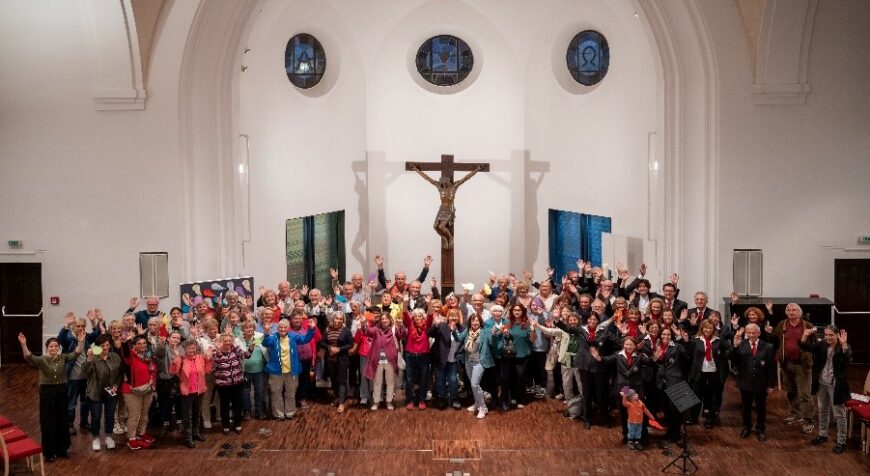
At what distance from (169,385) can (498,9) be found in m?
11.4

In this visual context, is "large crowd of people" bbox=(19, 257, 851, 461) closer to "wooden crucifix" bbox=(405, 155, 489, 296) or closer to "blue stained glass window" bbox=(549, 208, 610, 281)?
"blue stained glass window" bbox=(549, 208, 610, 281)

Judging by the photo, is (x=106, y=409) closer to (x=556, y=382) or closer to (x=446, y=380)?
(x=446, y=380)

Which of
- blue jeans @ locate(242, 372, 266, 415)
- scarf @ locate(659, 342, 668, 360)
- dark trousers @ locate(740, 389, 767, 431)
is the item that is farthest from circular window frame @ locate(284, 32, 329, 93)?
dark trousers @ locate(740, 389, 767, 431)

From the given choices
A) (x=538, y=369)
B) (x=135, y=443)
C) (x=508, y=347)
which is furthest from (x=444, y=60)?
(x=135, y=443)

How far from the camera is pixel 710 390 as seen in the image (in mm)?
11938

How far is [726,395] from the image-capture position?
13297 mm

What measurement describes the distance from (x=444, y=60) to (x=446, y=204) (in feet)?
11.0

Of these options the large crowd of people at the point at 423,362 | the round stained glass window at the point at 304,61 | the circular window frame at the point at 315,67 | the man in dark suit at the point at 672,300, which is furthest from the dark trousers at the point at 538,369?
the round stained glass window at the point at 304,61

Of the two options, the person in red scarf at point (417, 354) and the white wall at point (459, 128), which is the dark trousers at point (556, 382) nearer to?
the person in red scarf at point (417, 354)

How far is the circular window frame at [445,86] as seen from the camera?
2033 centimetres

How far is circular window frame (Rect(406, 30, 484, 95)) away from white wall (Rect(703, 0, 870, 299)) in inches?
253

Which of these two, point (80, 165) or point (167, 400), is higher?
point (80, 165)

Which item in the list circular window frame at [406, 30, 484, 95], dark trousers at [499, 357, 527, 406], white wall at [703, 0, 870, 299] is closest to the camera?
dark trousers at [499, 357, 527, 406]

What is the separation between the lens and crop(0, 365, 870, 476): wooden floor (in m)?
10.7
